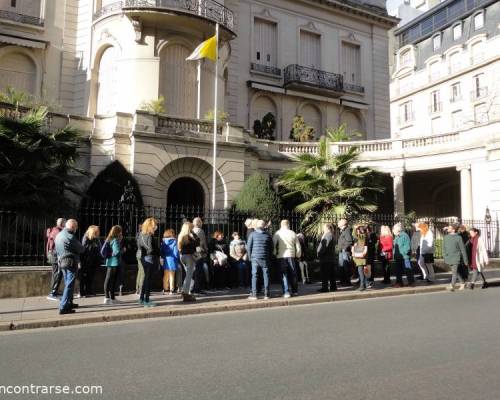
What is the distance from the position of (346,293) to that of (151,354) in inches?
252

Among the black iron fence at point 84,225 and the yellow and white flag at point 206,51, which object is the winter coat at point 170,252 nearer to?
the black iron fence at point 84,225

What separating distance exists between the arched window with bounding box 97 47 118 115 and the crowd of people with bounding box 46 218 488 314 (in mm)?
11208

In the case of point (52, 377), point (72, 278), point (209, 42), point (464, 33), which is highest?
point (464, 33)

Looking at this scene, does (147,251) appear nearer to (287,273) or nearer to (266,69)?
(287,273)

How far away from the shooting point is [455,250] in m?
11.8

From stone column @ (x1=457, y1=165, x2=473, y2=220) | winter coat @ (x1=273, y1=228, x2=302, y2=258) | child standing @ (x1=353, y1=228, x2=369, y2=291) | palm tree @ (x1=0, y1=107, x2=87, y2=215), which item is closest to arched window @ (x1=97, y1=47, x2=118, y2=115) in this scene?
palm tree @ (x1=0, y1=107, x2=87, y2=215)

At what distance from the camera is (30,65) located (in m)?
22.4

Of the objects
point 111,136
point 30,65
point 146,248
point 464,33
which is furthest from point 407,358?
point 464,33

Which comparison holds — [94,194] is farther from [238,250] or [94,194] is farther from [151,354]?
[151,354]

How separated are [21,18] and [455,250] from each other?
68.4 ft

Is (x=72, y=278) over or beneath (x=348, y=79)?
beneath

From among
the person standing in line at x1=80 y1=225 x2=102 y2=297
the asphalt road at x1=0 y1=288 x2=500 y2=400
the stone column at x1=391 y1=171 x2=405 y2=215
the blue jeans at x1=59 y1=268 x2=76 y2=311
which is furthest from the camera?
the stone column at x1=391 y1=171 x2=405 y2=215

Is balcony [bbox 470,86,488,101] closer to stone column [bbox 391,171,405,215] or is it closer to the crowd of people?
stone column [bbox 391,171,405,215]

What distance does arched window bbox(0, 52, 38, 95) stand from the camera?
2191 centimetres
